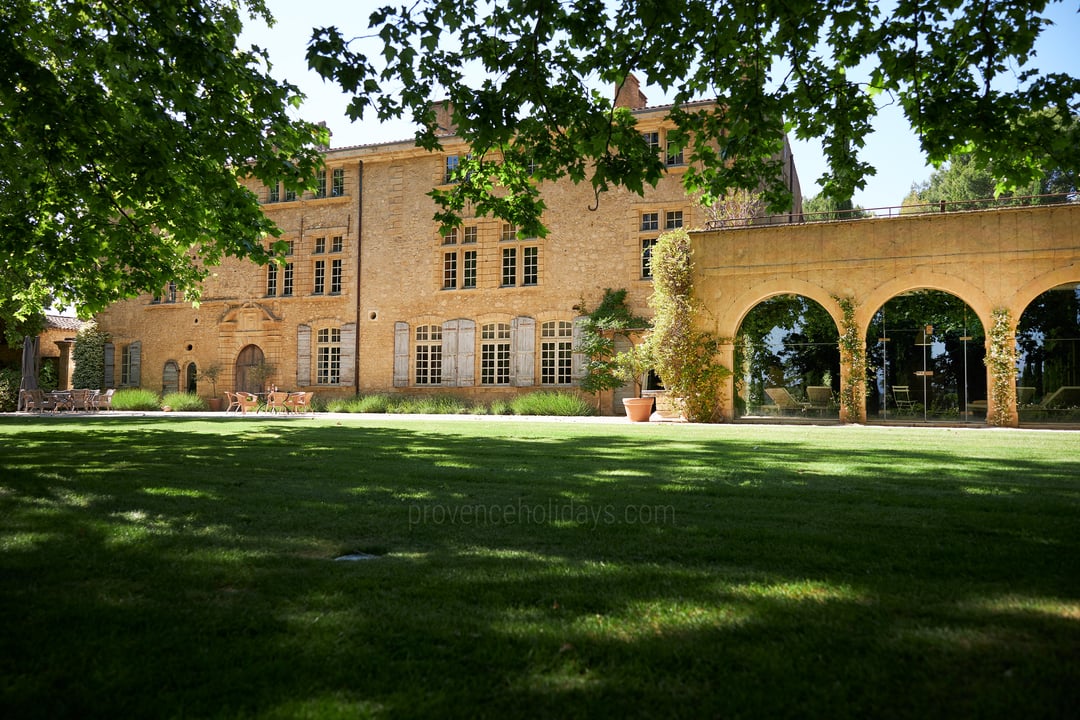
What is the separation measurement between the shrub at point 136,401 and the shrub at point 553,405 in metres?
13.7

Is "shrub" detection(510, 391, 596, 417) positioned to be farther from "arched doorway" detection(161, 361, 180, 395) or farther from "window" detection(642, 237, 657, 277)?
"arched doorway" detection(161, 361, 180, 395)

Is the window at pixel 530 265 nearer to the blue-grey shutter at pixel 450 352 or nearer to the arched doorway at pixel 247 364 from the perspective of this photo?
the blue-grey shutter at pixel 450 352

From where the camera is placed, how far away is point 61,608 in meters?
2.41

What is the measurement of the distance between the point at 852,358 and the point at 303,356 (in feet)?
60.0

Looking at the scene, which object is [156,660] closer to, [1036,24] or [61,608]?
[61,608]

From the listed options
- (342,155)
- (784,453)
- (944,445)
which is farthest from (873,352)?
(342,155)

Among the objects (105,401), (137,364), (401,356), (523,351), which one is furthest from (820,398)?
(137,364)

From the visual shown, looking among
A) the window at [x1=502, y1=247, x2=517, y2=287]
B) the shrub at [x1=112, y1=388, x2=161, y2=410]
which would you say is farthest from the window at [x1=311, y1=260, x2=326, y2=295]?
the window at [x1=502, y1=247, x2=517, y2=287]

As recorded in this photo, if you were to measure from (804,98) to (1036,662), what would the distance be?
5.80 metres

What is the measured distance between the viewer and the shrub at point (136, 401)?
23.8m

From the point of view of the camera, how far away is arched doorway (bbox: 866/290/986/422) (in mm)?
15844

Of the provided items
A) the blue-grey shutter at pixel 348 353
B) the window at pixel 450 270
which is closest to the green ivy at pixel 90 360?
the blue-grey shutter at pixel 348 353

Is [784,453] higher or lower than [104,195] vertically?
lower

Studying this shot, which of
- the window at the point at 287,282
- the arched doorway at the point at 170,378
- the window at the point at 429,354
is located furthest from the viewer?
the arched doorway at the point at 170,378
